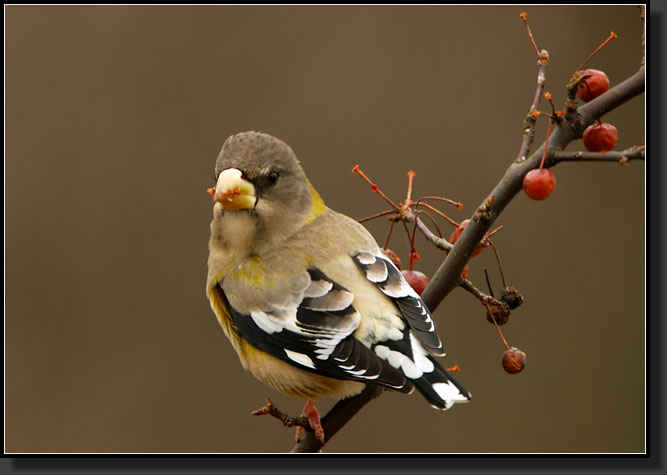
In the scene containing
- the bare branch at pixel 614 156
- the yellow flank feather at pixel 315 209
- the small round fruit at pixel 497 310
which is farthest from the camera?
the yellow flank feather at pixel 315 209

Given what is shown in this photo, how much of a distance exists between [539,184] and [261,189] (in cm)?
80

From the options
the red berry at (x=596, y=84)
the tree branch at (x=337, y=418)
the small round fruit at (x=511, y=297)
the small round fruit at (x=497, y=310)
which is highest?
the red berry at (x=596, y=84)

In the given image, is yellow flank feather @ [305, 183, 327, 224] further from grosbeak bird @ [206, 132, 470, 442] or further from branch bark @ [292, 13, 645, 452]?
branch bark @ [292, 13, 645, 452]

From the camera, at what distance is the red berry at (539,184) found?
1603mm

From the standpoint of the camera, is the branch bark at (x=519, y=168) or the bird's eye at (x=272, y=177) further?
the bird's eye at (x=272, y=177)

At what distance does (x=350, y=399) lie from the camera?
1.96 m

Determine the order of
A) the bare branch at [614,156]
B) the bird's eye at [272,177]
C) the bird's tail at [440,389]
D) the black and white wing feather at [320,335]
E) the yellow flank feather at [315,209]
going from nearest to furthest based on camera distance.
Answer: the bare branch at [614,156] → the bird's tail at [440,389] → the black and white wing feather at [320,335] → the bird's eye at [272,177] → the yellow flank feather at [315,209]

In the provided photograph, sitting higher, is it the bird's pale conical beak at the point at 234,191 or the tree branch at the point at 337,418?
the bird's pale conical beak at the point at 234,191

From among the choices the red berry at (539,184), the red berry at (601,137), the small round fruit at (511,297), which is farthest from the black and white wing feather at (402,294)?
the red berry at (601,137)

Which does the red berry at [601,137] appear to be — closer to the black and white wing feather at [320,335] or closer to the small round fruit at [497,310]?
the small round fruit at [497,310]

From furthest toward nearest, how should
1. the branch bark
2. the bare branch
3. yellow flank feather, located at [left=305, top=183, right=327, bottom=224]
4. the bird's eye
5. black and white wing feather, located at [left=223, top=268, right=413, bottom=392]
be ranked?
yellow flank feather, located at [left=305, top=183, right=327, bottom=224] → the bird's eye → black and white wing feather, located at [left=223, top=268, right=413, bottom=392] → the branch bark → the bare branch

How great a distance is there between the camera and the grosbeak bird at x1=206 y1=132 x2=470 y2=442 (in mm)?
1823

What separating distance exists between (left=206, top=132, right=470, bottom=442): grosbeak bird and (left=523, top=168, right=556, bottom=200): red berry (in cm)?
45

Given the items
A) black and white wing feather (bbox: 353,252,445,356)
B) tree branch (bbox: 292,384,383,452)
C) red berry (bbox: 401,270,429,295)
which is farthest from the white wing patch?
red berry (bbox: 401,270,429,295)
